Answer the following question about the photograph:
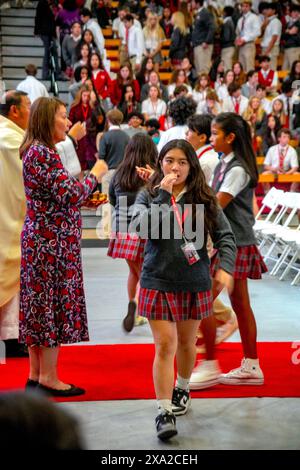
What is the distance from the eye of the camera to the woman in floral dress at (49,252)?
138 inches

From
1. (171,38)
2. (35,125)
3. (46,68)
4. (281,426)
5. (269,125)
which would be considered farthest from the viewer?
(171,38)

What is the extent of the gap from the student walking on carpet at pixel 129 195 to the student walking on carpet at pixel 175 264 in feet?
4.47

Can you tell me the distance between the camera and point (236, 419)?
336 centimetres

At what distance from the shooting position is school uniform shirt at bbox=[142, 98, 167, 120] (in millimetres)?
11719

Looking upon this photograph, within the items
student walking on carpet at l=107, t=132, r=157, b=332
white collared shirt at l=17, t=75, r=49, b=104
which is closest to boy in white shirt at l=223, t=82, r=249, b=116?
white collared shirt at l=17, t=75, r=49, b=104

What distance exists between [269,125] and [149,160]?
24.9 ft

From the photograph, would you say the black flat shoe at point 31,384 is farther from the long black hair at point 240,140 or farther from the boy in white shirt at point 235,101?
the boy in white shirt at point 235,101

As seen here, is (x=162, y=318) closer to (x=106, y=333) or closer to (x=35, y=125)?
(x=35, y=125)

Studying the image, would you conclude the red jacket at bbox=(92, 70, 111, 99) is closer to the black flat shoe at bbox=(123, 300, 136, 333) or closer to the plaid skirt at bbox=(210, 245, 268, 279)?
the black flat shoe at bbox=(123, 300, 136, 333)

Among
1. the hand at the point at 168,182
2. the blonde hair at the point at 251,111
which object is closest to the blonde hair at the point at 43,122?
the hand at the point at 168,182

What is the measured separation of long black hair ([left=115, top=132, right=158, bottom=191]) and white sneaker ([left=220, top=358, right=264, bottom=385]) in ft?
4.66

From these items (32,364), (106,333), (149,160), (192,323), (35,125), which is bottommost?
(106,333)

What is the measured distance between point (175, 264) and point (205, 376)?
0.96m

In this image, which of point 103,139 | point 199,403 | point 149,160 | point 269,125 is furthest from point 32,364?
point 269,125
